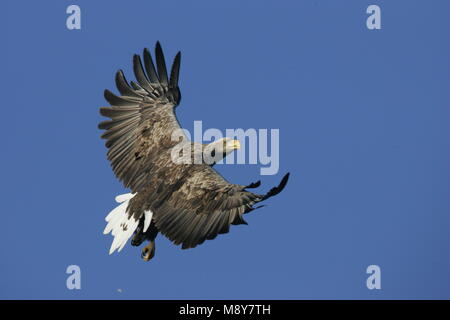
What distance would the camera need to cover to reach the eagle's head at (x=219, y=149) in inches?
556

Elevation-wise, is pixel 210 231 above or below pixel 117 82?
below

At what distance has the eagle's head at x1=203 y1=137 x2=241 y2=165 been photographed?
46.4ft

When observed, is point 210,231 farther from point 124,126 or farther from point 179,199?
point 124,126

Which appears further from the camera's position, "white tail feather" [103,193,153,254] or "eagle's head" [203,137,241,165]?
"eagle's head" [203,137,241,165]

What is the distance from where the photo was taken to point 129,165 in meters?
14.3

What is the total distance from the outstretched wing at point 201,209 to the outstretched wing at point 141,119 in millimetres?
773

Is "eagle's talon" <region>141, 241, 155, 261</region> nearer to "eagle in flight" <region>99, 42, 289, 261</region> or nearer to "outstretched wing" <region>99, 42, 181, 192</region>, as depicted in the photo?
"eagle in flight" <region>99, 42, 289, 261</region>

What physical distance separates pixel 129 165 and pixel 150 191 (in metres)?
0.71

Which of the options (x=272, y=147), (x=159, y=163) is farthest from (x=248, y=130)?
(x=159, y=163)

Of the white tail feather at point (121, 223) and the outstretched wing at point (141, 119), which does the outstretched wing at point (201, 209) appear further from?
the outstretched wing at point (141, 119)

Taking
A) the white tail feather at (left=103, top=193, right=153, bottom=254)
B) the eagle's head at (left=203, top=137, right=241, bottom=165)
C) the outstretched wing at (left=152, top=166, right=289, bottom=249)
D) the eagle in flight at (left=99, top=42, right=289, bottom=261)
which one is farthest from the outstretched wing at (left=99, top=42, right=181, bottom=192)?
the outstretched wing at (left=152, top=166, right=289, bottom=249)

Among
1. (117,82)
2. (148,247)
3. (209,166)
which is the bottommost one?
(148,247)

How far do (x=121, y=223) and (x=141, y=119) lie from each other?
163 cm

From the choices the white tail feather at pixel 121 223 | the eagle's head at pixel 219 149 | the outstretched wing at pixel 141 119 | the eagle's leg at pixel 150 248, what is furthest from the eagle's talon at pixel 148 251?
the eagle's head at pixel 219 149
